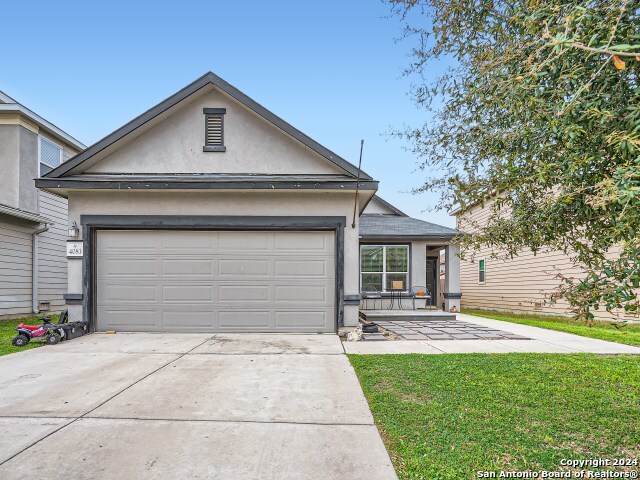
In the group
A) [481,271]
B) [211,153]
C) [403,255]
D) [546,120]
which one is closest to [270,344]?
[211,153]

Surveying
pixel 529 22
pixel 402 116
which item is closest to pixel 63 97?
pixel 402 116

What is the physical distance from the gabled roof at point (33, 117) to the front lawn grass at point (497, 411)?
12643mm

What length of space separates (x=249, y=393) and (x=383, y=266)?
372 inches

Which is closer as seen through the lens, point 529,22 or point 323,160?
point 529,22

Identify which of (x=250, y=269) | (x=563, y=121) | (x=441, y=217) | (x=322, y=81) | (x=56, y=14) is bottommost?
(x=250, y=269)

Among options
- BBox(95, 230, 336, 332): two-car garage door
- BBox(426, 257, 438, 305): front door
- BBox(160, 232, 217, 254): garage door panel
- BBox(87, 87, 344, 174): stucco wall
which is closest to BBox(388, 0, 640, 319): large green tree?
BBox(87, 87, 344, 174): stucco wall

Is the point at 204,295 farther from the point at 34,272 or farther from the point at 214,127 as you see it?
the point at 34,272

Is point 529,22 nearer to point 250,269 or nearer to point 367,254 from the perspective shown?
point 250,269

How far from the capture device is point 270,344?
269 inches

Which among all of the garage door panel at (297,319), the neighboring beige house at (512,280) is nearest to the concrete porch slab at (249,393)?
the garage door panel at (297,319)

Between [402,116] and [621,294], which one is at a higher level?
[402,116]

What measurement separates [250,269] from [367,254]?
6.02 meters

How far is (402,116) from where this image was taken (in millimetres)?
5613

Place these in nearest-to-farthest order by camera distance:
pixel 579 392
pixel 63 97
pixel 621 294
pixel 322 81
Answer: pixel 621 294
pixel 579 392
pixel 322 81
pixel 63 97
